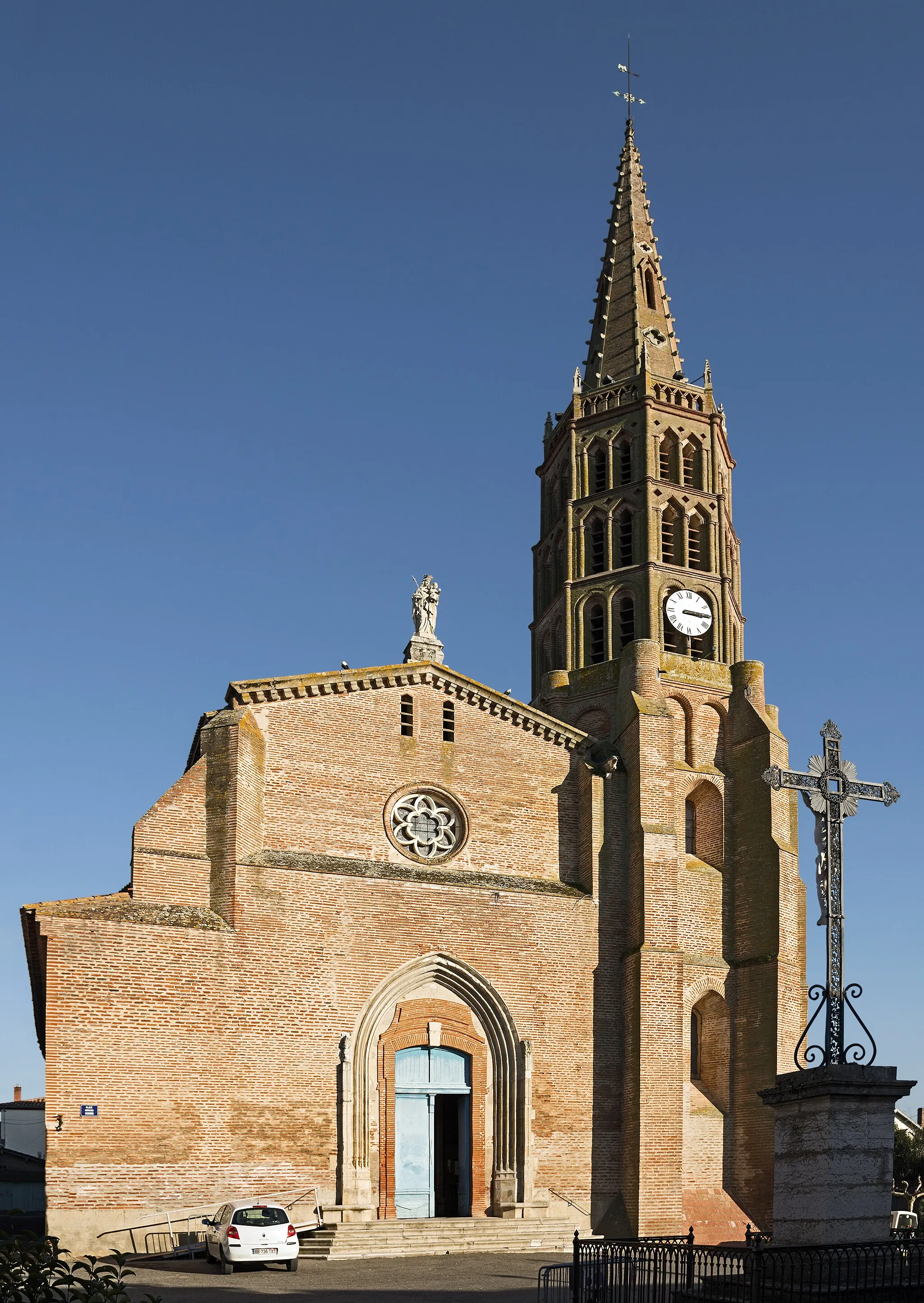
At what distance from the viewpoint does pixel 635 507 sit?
3716 cm

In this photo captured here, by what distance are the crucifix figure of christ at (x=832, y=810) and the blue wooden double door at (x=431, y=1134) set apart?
14008 mm

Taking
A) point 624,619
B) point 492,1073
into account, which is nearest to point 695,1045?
point 492,1073

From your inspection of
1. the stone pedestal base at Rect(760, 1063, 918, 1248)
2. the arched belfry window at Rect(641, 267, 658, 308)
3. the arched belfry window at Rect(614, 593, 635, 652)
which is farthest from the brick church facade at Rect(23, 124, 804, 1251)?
the stone pedestal base at Rect(760, 1063, 918, 1248)

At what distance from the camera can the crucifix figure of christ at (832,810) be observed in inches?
617

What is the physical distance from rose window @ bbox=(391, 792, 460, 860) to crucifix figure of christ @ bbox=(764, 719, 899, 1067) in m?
14.6

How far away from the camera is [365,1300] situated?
18375 millimetres

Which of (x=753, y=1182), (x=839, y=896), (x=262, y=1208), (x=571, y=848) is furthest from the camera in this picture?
(x=571, y=848)

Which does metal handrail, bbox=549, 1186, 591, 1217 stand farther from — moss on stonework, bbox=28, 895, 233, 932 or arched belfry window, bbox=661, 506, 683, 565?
arched belfry window, bbox=661, 506, 683, 565

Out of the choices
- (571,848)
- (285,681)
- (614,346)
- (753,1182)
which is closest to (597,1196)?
(753,1182)

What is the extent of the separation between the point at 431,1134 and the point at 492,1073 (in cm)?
180

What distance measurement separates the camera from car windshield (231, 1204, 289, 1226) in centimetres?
2275

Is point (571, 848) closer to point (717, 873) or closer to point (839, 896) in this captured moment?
point (717, 873)

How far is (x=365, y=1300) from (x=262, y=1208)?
5.20 metres

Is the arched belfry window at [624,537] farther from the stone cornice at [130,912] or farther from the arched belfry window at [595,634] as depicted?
the stone cornice at [130,912]
